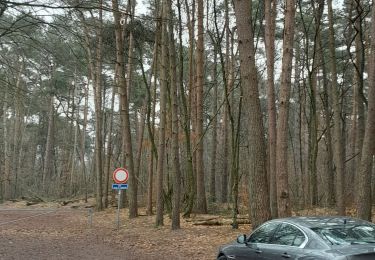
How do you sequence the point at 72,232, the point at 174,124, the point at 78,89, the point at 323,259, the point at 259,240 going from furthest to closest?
the point at 78,89 → the point at 72,232 → the point at 174,124 → the point at 259,240 → the point at 323,259

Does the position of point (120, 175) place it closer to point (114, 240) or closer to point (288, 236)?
point (114, 240)

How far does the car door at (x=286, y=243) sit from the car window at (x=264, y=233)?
0.45ft

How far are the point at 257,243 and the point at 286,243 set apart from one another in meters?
0.86

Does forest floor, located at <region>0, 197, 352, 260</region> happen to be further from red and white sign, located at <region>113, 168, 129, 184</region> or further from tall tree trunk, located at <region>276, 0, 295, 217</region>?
tall tree trunk, located at <region>276, 0, 295, 217</region>

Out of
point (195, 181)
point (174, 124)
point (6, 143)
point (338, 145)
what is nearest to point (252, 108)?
point (174, 124)

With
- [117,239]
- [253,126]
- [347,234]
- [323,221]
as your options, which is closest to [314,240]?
[347,234]

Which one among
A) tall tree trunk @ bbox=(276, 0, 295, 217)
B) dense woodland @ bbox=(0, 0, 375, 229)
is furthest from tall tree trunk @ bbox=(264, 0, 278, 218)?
tall tree trunk @ bbox=(276, 0, 295, 217)

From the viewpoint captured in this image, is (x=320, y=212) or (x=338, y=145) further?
(x=320, y=212)

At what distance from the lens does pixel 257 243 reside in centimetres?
733

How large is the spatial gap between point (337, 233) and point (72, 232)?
42.9 feet

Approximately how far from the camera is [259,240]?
7363mm

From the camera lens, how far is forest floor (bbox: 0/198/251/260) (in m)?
12.0

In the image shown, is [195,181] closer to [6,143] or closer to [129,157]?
[129,157]

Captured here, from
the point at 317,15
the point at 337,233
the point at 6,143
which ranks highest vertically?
the point at 317,15
